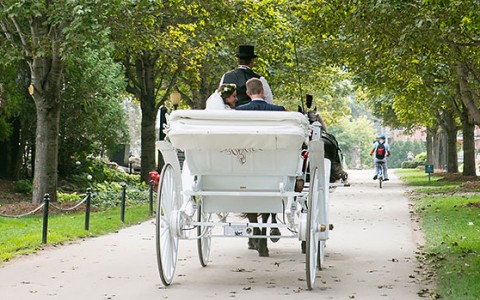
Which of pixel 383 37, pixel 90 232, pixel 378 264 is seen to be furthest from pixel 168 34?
pixel 378 264

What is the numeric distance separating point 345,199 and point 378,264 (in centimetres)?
1586

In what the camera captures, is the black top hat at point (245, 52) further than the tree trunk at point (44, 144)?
No

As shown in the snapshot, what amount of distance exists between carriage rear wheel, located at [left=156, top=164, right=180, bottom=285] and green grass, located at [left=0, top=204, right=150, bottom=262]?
329 cm

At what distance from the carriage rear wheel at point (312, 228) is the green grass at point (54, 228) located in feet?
15.1

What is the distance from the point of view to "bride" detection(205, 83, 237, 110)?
1170 centimetres

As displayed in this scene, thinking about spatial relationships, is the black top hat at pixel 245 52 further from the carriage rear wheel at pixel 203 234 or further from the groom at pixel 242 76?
the carriage rear wheel at pixel 203 234

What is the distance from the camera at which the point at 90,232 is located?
16.4 m

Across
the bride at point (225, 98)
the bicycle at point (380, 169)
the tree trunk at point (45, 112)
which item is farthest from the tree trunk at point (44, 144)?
the bicycle at point (380, 169)

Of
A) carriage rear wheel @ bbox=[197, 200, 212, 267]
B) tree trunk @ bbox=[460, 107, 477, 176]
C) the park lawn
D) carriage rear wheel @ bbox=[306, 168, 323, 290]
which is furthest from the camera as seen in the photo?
tree trunk @ bbox=[460, 107, 477, 176]

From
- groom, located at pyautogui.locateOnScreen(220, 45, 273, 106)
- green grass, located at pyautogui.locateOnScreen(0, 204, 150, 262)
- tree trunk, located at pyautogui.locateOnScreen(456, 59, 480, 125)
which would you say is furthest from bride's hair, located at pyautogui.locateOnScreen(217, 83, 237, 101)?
tree trunk, located at pyautogui.locateOnScreen(456, 59, 480, 125)

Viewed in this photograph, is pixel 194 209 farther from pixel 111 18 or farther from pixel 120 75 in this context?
pixel 120 75

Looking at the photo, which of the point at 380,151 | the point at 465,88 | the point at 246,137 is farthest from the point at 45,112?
the point at 380,151

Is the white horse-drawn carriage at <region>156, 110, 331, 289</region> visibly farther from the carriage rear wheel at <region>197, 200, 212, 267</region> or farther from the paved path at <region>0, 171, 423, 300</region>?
the paved path at <region>0, 171, 423, 300</region>

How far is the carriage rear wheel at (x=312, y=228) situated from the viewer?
31.0ft
